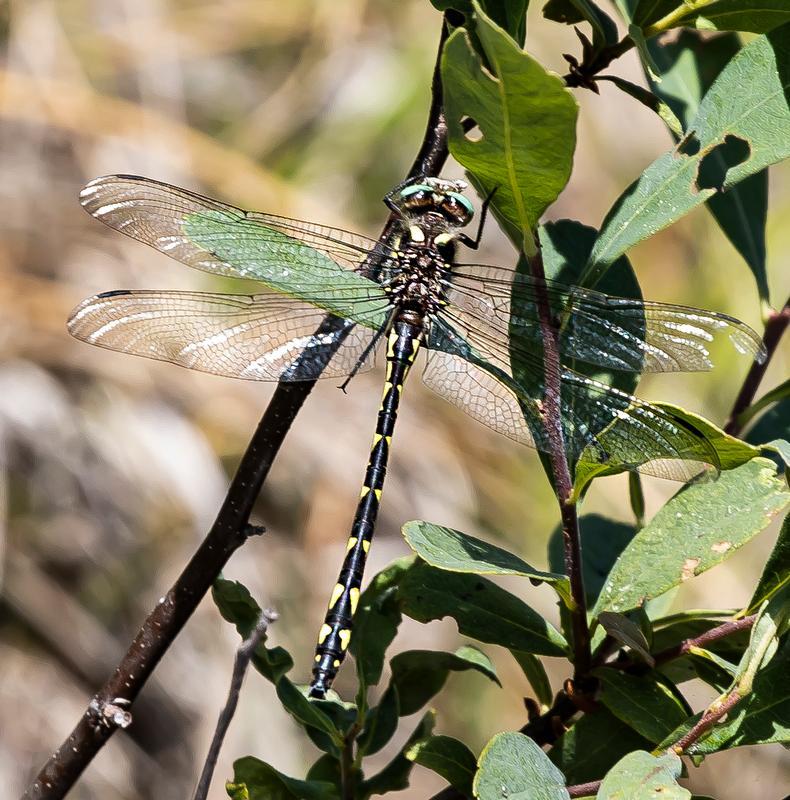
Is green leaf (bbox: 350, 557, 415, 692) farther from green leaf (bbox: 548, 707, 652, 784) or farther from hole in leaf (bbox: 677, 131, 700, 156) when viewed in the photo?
hole in leaf (bbox: 677, 131, 700, 156)

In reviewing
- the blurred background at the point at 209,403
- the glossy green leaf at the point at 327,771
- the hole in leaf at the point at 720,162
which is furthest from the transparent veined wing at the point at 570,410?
the blurred background at the point at 209,403

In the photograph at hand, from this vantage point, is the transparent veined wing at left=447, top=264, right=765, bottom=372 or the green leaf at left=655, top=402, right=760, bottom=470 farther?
the transparent veined wing at left=447, top=264, right=765, bottom=372

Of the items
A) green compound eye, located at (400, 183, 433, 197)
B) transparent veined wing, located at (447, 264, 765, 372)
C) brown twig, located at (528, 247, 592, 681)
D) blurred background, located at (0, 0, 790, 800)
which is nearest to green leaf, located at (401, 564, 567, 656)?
brown twig, located at (528, 247, 592, 681)

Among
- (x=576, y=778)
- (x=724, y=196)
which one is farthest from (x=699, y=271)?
(x=576, y=778)

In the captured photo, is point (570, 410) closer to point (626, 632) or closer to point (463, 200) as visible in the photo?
point (626, 632)

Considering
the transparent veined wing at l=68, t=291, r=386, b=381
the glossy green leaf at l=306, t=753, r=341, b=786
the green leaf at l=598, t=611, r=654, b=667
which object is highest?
the transparent veined wing at l=68, t=291, r=386, b=381

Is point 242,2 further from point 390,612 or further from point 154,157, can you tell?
point 390,612

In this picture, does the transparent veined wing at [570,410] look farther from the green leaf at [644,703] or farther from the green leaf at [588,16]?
the green leaf at [588,16]

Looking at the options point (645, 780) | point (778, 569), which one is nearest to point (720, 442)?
point (778, 569)
